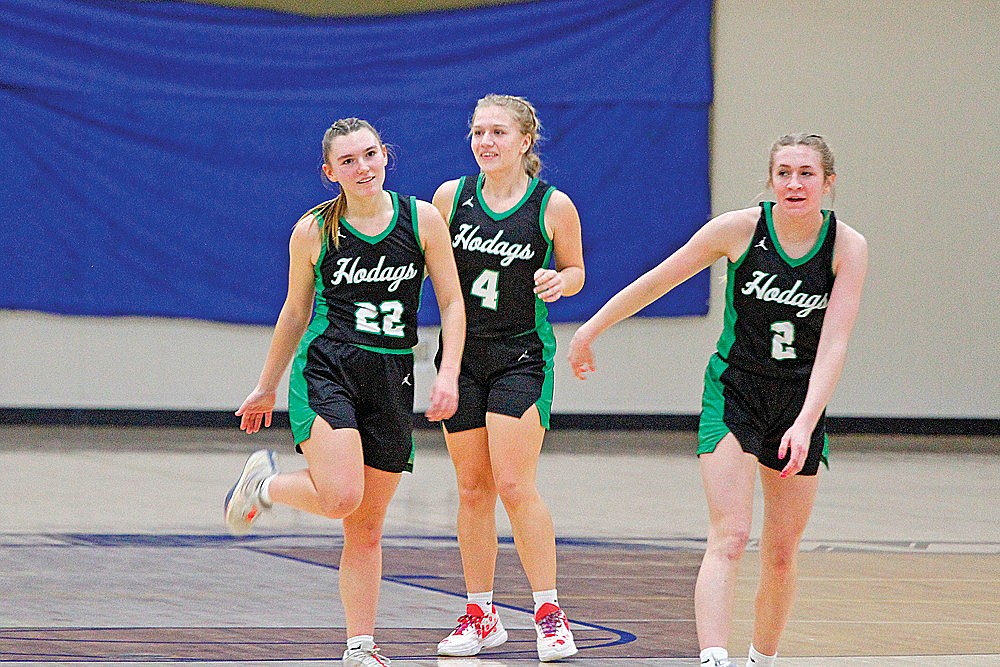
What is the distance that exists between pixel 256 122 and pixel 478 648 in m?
8.38

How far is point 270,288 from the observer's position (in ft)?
41.7

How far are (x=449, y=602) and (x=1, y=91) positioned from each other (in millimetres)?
8180

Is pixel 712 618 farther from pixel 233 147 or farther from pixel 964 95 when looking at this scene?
pixel 964 95

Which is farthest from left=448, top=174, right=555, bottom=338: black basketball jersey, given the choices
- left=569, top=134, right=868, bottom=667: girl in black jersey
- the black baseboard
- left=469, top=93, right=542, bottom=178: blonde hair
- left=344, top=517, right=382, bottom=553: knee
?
the black baseboard

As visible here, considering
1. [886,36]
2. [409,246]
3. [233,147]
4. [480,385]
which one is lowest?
[480,385]

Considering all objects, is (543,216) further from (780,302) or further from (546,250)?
(780,302)

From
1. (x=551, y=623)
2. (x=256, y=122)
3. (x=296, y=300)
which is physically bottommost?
(x=551, y=623)

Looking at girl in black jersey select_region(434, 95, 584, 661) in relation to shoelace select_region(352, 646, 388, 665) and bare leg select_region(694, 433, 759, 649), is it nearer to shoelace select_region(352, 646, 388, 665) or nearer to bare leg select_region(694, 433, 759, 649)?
shoelace select_region(352, 646, 388, 665)

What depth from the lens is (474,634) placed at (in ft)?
16.5

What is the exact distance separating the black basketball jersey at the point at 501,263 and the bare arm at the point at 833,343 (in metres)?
1.18

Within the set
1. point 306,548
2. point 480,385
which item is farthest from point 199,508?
point 480,385

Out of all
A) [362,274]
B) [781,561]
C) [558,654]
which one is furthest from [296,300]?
[781,561]

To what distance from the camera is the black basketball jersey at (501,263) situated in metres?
5.13

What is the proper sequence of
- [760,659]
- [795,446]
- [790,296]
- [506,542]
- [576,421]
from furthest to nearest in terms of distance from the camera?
[576,421] < [506,542] < [760,659] < [790,296] < [795,446]
